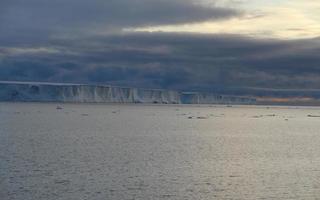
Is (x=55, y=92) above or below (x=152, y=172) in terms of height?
below

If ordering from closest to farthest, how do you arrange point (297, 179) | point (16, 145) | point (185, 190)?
1. point (185, 190)
2. point (297, 179)
3. point (16, 145)

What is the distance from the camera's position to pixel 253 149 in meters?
41.3

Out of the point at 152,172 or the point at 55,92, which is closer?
the point at 152,172

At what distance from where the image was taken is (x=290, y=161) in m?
A: 33.3

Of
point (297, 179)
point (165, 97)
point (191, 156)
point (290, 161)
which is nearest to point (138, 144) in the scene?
point (191, 156)

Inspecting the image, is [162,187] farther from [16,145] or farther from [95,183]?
[16,145]

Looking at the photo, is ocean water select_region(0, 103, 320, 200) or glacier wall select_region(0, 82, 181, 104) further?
glacier wall select_region(0, 82, 181, 104)

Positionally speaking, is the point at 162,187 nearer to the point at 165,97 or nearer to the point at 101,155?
the point at 101,155

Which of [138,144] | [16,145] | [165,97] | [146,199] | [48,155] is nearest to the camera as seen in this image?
[146,199]

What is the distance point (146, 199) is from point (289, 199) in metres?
5.69

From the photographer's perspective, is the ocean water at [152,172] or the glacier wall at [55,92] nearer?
the ocean water at [152,172]

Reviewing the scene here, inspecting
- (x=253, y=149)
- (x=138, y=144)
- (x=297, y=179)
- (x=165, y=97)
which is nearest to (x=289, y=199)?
(x=297, y=179)

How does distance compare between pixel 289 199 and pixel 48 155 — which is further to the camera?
pixel 48 155

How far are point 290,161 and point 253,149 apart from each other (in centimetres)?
811
